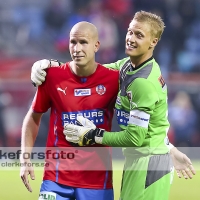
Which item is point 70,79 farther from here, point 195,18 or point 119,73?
point 195,18

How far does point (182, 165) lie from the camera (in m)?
4.04

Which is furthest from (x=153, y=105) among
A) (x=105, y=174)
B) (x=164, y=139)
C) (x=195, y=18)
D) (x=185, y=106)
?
(x=195, y=18)

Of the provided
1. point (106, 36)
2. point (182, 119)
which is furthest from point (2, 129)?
point (182, 119)

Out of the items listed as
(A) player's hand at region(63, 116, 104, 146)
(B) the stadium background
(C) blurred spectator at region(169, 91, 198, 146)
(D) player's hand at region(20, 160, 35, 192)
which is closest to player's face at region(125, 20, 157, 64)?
(A) player's hand at region(63, 116, 104, 146)

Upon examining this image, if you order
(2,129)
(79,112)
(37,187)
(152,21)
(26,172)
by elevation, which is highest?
(152,21)

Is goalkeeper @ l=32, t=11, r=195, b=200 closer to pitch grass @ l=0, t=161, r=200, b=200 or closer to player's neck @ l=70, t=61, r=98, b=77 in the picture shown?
player's neck @ l=70, t=61, r=98, b=77

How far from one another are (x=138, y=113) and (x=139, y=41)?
20.4 inches

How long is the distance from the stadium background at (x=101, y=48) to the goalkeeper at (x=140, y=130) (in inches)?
190

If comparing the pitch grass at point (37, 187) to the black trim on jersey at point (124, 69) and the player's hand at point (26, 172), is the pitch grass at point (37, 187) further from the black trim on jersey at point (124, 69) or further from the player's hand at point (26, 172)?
the black trim on jersey at point (124, 69)

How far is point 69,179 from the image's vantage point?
3908 mm

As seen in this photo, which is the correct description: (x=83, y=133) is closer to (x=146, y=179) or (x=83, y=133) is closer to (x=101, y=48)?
(x=146, y=179)

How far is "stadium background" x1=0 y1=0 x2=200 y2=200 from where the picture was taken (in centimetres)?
Result: 945

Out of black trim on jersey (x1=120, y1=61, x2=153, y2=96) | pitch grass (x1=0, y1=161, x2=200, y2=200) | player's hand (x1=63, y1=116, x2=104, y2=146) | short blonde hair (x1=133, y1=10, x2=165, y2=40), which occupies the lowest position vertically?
pitch grass (x1=0, y1=161, x2=200, y2=200)

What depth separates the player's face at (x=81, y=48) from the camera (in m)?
3.87
